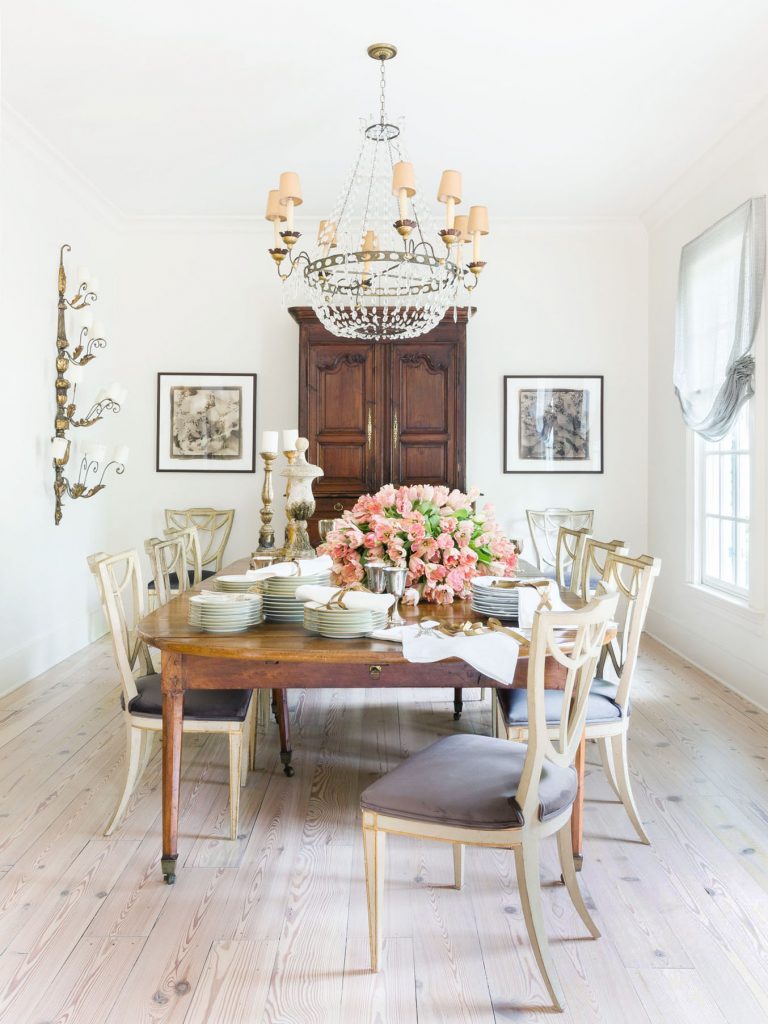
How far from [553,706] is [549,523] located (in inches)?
139

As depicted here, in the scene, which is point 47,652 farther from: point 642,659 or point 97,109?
point 642,659

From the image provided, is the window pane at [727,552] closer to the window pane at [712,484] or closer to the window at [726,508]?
the window at [726,508]

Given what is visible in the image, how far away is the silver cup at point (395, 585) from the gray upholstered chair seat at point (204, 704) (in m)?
0.58

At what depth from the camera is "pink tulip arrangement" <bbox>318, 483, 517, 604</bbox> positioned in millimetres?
2701

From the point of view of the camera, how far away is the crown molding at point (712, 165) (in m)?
4.07

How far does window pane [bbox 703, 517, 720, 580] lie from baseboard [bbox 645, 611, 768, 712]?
41 centimetres

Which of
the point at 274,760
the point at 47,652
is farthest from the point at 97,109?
the point at 274,760

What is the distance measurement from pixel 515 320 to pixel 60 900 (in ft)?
16.3

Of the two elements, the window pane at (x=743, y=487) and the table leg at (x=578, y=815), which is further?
the window pane at (x=743, y=487)

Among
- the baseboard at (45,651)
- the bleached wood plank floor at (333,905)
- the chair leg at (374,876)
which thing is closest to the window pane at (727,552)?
the bleached wood plank floor at (333,905)

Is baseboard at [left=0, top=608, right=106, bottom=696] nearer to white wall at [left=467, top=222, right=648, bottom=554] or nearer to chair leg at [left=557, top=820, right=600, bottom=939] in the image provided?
white wall at [left=467, top=222, right=648, bottom=554]

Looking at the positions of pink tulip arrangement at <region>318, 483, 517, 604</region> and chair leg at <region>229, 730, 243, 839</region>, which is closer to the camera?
chair leg at <region>229, 730, 243, 839</region>

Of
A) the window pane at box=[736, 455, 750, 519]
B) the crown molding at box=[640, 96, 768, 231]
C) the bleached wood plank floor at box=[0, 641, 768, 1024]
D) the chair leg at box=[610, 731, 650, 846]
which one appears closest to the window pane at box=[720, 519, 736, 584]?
the window pane at box=[736, 455, 750, 519]

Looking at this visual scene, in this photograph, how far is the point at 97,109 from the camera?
414cm
